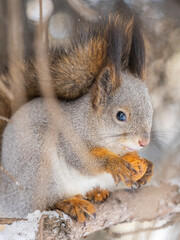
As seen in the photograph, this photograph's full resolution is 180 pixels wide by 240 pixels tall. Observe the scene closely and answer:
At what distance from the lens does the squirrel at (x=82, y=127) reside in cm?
137

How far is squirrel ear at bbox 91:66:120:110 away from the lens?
1.37 m

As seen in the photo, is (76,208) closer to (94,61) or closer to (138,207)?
(138,207)

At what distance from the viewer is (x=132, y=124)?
134 cm

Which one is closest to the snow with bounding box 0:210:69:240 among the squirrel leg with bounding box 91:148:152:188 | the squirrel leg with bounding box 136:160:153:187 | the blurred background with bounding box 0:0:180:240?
the squirrel leg with bounding box 91:148:152:188

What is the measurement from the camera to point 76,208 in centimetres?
141

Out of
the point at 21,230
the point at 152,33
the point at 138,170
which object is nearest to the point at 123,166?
the point at 138,170

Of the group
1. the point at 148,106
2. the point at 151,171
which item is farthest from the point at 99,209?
the point at 148,106

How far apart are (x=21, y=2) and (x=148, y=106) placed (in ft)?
4.19

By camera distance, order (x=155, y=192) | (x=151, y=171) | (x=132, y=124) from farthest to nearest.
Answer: (x=155, y=192) → (x=151, y=171) → (x=132, y=124)

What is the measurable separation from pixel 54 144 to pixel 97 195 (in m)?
0.37

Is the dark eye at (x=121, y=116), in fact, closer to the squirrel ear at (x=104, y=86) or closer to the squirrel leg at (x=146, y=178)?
the squirrel ear at (x=104, y=86)

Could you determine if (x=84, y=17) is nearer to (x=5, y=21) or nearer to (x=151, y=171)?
(x=5, y=21)

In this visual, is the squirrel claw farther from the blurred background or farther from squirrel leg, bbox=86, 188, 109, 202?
the blurred background

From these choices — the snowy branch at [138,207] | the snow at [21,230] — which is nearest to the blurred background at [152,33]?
the snowy branch at [138,207]
